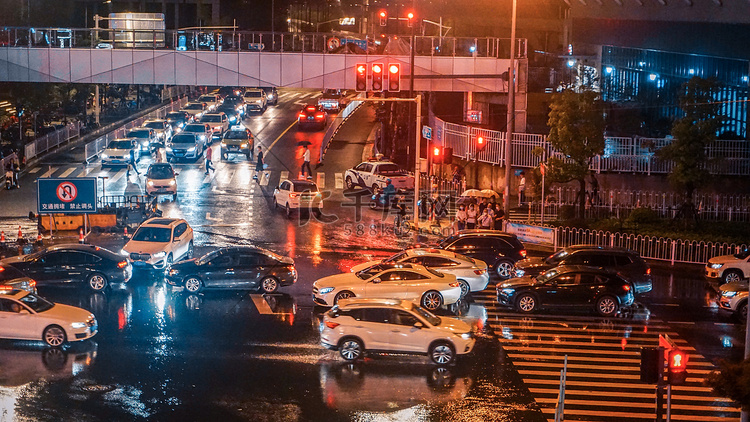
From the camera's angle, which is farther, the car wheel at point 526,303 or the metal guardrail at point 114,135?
the metal guardrail at point 114,135

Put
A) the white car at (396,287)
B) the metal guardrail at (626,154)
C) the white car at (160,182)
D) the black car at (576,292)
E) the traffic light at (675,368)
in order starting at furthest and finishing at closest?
1. the white car at (160,182)
2. the metal guardrail at (626,154)
3. the black car at (576,292)
4. the white car at (396,287)
5. the traffic light at (675,368)

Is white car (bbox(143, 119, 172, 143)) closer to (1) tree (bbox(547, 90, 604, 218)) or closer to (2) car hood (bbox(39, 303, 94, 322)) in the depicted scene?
(1) tree (bbox(547, 90, 604, 218))

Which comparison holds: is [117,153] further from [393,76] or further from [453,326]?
[453,326]

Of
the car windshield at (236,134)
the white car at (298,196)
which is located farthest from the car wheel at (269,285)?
the car windshield at (236,134)

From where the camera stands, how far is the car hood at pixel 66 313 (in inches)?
768

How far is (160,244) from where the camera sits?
2794cm

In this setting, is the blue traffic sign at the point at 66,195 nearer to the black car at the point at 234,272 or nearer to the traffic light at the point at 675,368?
the black car at the point at 234,272

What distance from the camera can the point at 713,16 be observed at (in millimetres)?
37062

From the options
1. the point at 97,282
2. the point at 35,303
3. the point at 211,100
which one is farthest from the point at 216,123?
the point at 35,303

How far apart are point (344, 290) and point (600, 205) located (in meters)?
17.3

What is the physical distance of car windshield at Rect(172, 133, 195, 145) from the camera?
50.6m

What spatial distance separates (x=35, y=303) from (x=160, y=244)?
8.20 meters

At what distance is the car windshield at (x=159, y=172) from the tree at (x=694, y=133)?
21331 millimetres

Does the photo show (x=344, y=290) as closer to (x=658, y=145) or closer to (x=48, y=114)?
(x=658, y=145)
